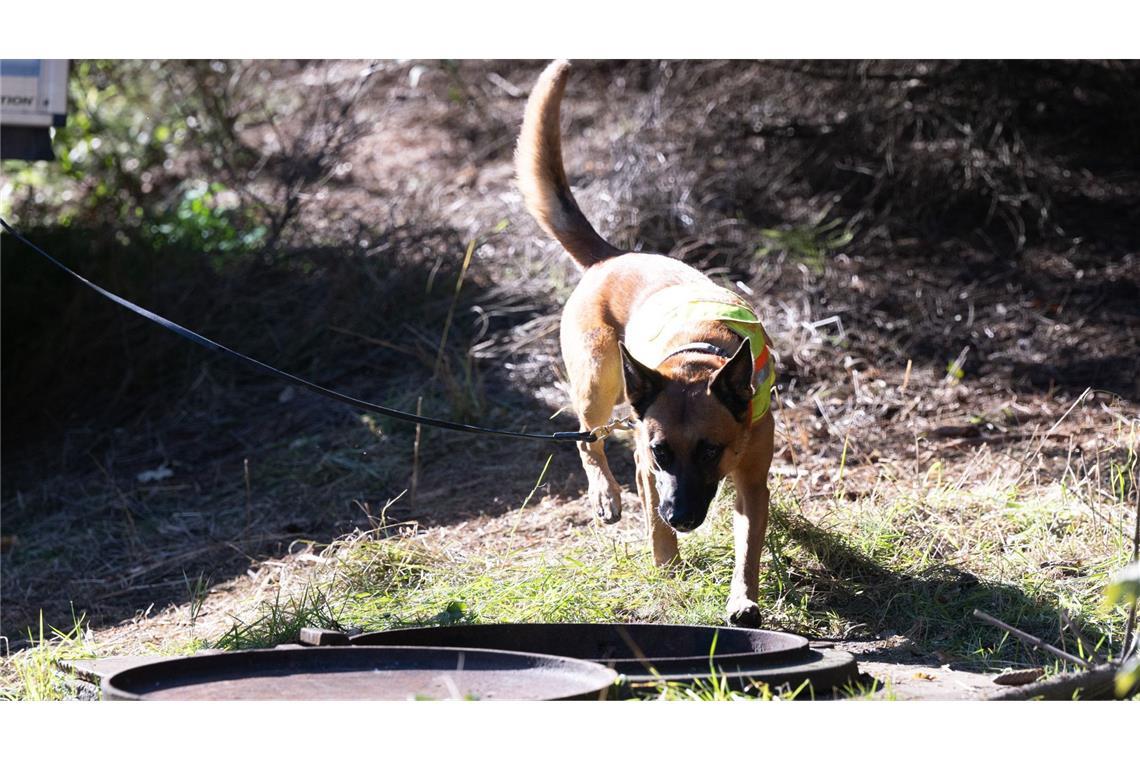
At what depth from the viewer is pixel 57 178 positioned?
11.2 meters

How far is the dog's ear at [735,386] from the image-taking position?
13.2 ft

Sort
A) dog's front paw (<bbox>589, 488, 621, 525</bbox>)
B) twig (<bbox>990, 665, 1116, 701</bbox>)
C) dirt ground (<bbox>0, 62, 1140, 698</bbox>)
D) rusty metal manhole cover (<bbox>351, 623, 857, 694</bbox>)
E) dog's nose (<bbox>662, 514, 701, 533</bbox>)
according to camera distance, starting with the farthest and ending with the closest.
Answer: dirt ground (<bbox>0, 62, 1140, 698</bbox>)
dog's front paw (<bbox>589, 488, 621, 525</bbox>)
dog's nose (<bbox>662, 514, 701, 533</bbox>)
rusty metal manhole cover (<bbox>351, 623, 857, 694</bbox>)
twig (<bbox>990, 665, 1116, 701</bbox>)

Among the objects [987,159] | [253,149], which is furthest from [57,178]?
[987,159]

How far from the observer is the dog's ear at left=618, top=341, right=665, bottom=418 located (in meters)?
4.14

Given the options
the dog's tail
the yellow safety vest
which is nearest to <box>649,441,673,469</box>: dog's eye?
the yellow safety vest

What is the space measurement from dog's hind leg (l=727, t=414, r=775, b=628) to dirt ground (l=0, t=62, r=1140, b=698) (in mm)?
436

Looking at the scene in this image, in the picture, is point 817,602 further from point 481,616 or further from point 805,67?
point 805,67

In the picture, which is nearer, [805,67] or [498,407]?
[498,407]

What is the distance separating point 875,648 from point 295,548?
302cm

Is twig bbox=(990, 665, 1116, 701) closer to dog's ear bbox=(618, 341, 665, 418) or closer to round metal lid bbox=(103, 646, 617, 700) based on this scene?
round metal lid bbox=(103, 646, 617, 700)

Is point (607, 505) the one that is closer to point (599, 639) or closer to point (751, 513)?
point (751, 513)

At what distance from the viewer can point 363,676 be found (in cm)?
344

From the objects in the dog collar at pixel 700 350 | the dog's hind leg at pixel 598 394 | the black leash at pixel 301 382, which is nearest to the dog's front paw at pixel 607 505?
the dog's hind leg at pixel 598 394

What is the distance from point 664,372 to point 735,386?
35 centimetres
